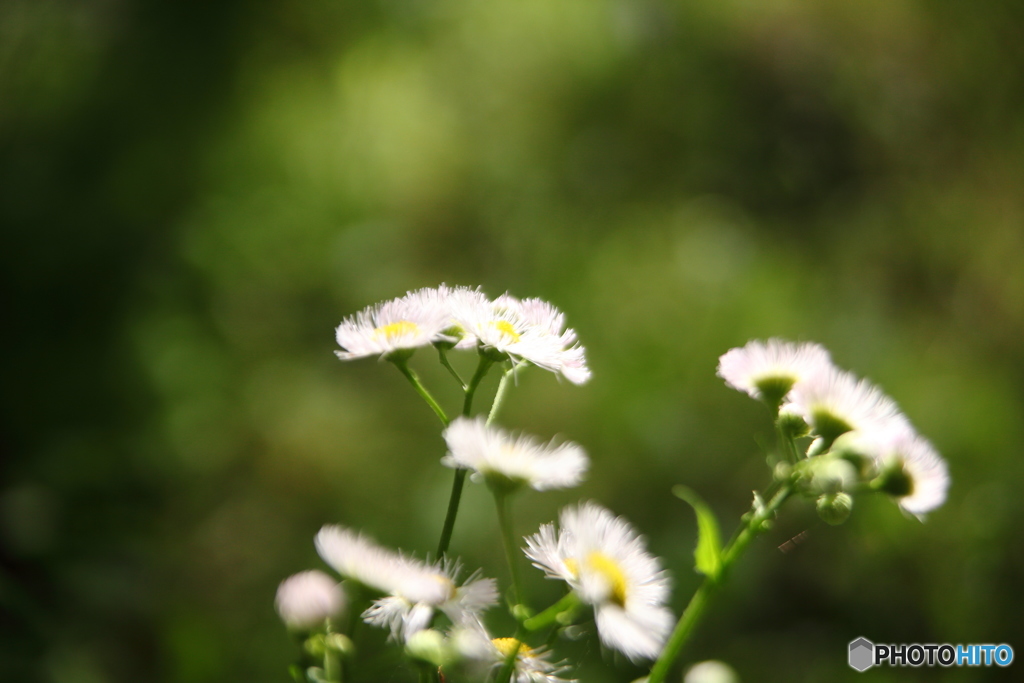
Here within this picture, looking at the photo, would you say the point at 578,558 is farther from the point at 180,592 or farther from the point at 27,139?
the point at 27,139

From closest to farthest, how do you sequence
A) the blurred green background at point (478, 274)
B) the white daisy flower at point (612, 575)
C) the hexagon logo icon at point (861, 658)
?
the white daisy flower at point (612, 575)
the hexagon logo icon at point (861, 658)
the blurred green background at point (478, 274)

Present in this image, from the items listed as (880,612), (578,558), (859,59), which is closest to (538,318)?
(578,558)

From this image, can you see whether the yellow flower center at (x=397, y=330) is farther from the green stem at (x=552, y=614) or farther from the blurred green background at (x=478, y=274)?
the blurred green background at (x=478, y=274)

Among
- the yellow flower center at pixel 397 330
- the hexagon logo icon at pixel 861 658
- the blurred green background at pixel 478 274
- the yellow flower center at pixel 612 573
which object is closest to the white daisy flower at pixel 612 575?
the yellow flower center at pixel 612 573

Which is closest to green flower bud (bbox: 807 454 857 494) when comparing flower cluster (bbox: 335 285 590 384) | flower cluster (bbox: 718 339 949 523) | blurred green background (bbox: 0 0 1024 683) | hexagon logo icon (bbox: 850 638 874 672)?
flower cluster (bbox: 718 339 949 523)

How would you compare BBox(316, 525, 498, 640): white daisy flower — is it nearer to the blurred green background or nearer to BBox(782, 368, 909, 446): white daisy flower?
BBox(782, 368, 909, 446): white daisy flower
